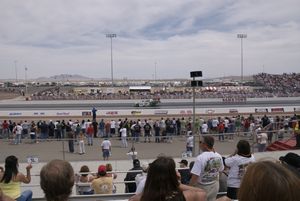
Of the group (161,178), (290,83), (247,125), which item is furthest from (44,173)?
(290,83)

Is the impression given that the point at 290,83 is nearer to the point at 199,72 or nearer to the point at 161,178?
the point at 199,72

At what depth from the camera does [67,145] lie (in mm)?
17359

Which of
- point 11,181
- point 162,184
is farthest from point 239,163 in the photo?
point 11,181

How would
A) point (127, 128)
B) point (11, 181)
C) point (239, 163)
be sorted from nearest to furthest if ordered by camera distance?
point (11, 181), point (239, 163), point (127, 128)

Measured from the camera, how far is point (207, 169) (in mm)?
5406

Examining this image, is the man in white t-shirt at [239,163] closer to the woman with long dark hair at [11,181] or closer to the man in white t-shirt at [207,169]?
the man in white t-shirt at [207,169]

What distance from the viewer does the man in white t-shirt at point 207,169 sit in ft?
17.6

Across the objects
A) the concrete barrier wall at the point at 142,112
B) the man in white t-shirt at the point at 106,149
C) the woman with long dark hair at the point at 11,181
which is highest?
the woman with long dark hair at the point at 11,181

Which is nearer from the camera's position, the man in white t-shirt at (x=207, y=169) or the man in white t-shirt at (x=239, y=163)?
the man in white t-shirt at (x=207, y=169)

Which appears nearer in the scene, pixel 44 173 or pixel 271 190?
pixel 271 190

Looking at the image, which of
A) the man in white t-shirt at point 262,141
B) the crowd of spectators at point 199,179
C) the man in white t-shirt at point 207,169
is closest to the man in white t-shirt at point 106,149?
the man in white t-shirt at point 262,141

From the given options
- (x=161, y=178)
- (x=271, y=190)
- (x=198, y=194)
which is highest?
(x=271, y=190)

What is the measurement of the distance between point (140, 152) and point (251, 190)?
52.2 ft

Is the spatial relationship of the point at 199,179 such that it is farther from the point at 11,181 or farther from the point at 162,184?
the point at 11,181
